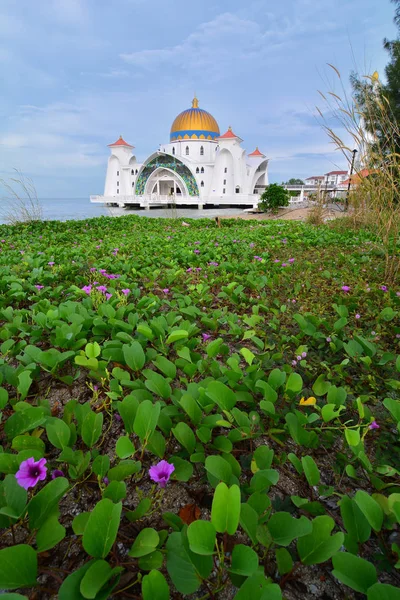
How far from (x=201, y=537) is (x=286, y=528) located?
19 centimetres

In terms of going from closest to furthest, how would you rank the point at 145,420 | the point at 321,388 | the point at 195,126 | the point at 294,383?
the point at 145,420, the point at 294,383, the point at 321,388, the point at 195,126

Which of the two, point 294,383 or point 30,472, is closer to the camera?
point 30,472

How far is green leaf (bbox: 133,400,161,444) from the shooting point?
0.85 m

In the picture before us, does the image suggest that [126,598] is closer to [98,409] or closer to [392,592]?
[392,592]

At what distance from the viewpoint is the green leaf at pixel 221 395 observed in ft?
3.23

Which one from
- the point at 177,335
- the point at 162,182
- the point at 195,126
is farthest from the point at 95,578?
the point at 195,126

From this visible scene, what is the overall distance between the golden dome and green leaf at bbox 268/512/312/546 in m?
36.6

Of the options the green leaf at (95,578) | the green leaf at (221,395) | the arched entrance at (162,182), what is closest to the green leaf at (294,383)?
the green leaf at (221,395)

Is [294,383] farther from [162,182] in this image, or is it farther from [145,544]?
[162,182]

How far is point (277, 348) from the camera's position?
1649mm

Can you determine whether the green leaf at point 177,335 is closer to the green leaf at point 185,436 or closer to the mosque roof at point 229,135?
the green leaf at point 185,436

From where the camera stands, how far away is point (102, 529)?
597mm

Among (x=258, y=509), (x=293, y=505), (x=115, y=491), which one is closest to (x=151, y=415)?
(x=115, y=491)

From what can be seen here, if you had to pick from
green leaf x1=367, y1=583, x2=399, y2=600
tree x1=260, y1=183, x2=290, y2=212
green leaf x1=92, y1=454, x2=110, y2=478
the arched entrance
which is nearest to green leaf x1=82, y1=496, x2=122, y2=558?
green leaf x1=92, y1=454, x2=110, y2=478
